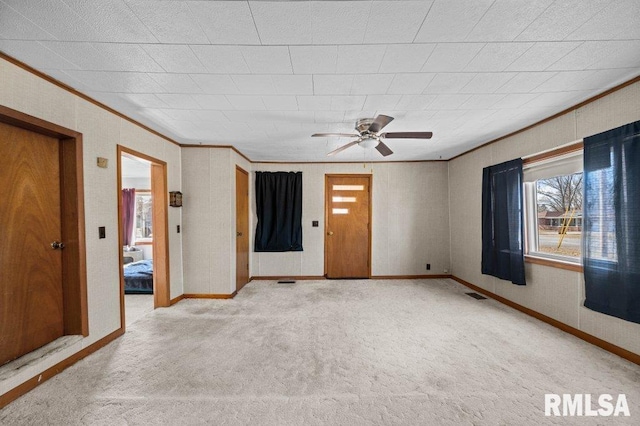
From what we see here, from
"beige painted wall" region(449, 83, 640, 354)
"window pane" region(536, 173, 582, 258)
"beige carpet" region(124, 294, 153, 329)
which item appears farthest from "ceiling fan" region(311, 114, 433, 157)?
"beige carpet" region(124, 294, 153, 329)

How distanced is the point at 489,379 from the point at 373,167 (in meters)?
3.85

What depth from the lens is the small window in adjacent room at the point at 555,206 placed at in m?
2.75

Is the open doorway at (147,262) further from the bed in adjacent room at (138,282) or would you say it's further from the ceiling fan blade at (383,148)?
the ceiling fan blade at (383,148)

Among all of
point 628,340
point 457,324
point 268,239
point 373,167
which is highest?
point 373,167

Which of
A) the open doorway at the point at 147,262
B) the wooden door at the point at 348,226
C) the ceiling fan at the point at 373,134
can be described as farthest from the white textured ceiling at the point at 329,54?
the wooden door at the point at 348,226

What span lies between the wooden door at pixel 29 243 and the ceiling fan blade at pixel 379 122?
9.64 feet

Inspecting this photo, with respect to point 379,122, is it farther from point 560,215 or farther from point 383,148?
point 560,215

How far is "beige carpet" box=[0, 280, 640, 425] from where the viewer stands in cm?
160

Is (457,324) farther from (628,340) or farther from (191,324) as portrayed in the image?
(191,324)

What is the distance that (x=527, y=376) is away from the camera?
1.95 metres

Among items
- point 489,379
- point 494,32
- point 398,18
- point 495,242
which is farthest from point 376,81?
point 495,242

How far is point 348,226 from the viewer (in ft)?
16.7

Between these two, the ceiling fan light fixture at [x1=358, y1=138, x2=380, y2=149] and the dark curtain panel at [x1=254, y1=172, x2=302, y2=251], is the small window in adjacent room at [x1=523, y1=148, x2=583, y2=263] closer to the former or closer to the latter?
the ceiling fan light fixture at [x1=358, y1=138, x2=380, y2=149]

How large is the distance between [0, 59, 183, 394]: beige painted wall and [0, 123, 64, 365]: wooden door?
0.20m
